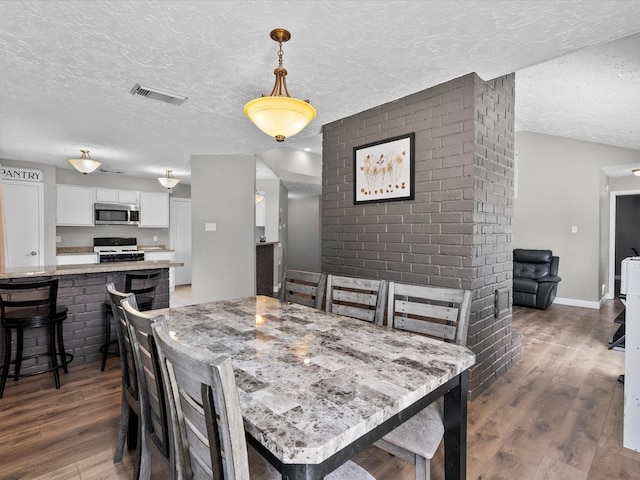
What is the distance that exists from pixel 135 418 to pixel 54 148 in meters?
4.19

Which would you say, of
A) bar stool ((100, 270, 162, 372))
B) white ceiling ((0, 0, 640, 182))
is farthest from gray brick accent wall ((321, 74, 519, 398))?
bar stool ((100, 270, 162, 372))

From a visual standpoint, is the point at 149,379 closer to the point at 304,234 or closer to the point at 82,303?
the point at 82,303

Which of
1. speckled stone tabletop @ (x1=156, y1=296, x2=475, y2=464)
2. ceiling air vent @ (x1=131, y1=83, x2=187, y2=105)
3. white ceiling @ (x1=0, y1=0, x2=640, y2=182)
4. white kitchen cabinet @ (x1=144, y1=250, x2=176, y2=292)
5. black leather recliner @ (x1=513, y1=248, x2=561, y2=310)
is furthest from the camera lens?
white kitchen cabinet @ (x1=144, y1=250, x2=176, y2=292)

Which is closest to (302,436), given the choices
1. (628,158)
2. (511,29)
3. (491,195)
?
(511,29)

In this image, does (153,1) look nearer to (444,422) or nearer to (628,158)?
(444,422)

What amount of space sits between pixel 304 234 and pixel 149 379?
846 cm

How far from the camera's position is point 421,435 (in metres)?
1.28

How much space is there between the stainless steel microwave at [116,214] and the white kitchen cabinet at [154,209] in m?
0.14

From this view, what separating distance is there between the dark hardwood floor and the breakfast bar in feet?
0.59

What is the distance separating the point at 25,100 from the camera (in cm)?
284

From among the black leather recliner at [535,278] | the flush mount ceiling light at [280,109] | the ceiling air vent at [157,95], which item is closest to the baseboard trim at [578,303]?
the black leather recliner at [535,278]

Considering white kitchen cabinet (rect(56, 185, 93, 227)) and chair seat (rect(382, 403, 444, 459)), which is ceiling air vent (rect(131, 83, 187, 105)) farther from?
white kitchen cabinet (rect(56, 185, 93, 227))

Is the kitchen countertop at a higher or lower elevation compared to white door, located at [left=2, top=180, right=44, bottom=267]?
lower

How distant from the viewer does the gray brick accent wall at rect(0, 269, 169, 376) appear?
9.37 ft
